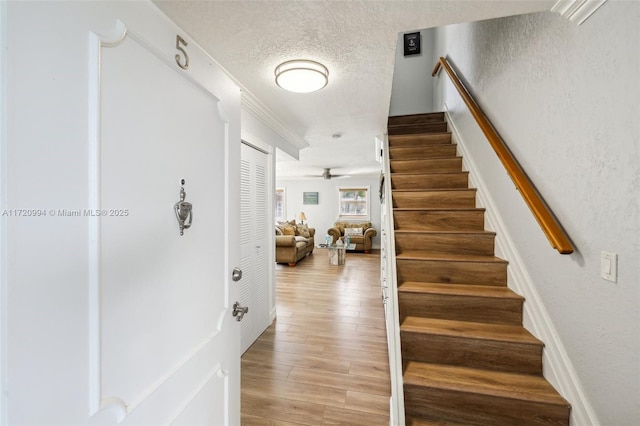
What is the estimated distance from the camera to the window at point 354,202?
328 inches

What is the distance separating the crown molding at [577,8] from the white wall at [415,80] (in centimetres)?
394

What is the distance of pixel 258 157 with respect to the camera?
265cm

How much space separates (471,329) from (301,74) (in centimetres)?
182

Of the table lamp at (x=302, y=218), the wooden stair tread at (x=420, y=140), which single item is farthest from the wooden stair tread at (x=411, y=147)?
the table lamp at (x=302, y=218)

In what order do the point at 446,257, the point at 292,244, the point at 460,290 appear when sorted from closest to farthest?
the point at 460,290 < the point at 446,257 < the point at 292,244

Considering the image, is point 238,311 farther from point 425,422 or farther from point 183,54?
point 425,422

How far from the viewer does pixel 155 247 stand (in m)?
0.76

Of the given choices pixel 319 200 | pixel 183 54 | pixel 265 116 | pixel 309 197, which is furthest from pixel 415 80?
pixel 183 54

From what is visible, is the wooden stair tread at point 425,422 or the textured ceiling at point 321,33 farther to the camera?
the wooden stair tread at point 425,422

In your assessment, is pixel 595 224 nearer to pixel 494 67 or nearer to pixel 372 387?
pixel 494 67

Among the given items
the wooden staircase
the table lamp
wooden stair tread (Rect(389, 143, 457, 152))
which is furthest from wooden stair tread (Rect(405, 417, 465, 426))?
the table lamp

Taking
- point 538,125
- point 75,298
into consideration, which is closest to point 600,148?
point 538,125

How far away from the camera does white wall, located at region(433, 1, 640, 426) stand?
0.97 m

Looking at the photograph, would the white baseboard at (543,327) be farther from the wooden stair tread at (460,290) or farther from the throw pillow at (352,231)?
the throw pillow at (352,231)
